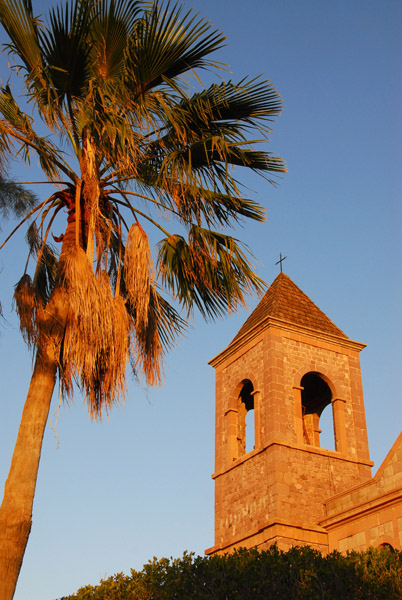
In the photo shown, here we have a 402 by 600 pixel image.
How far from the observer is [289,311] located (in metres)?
20.9

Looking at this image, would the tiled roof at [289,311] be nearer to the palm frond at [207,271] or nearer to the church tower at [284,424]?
the church tower at [284,424]

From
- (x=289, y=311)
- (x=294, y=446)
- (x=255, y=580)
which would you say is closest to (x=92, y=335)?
(x=255, y=580)

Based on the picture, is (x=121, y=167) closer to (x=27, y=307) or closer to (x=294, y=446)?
(x=27, y=307)

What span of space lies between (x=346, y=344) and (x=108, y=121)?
15054 mm

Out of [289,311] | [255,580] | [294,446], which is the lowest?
[255,580]

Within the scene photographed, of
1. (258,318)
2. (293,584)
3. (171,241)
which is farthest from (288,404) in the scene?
(171,241)

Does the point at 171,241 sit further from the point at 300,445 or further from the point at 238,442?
the point at 238,442

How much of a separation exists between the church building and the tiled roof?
5 cm

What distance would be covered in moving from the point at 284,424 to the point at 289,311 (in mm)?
3906

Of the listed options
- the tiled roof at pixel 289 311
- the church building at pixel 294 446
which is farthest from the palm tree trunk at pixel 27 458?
the tiled roof at pixel 289 311

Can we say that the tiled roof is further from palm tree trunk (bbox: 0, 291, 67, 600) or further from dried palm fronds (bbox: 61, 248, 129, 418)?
palm tree trunk (bbox: 0, 291, 67, 600)

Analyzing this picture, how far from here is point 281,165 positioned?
8.46m

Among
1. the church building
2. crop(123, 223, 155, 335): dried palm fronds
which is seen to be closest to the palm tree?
crop(123, 223, 155, 335): dried palm fronds

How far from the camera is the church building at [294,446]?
631 inches
